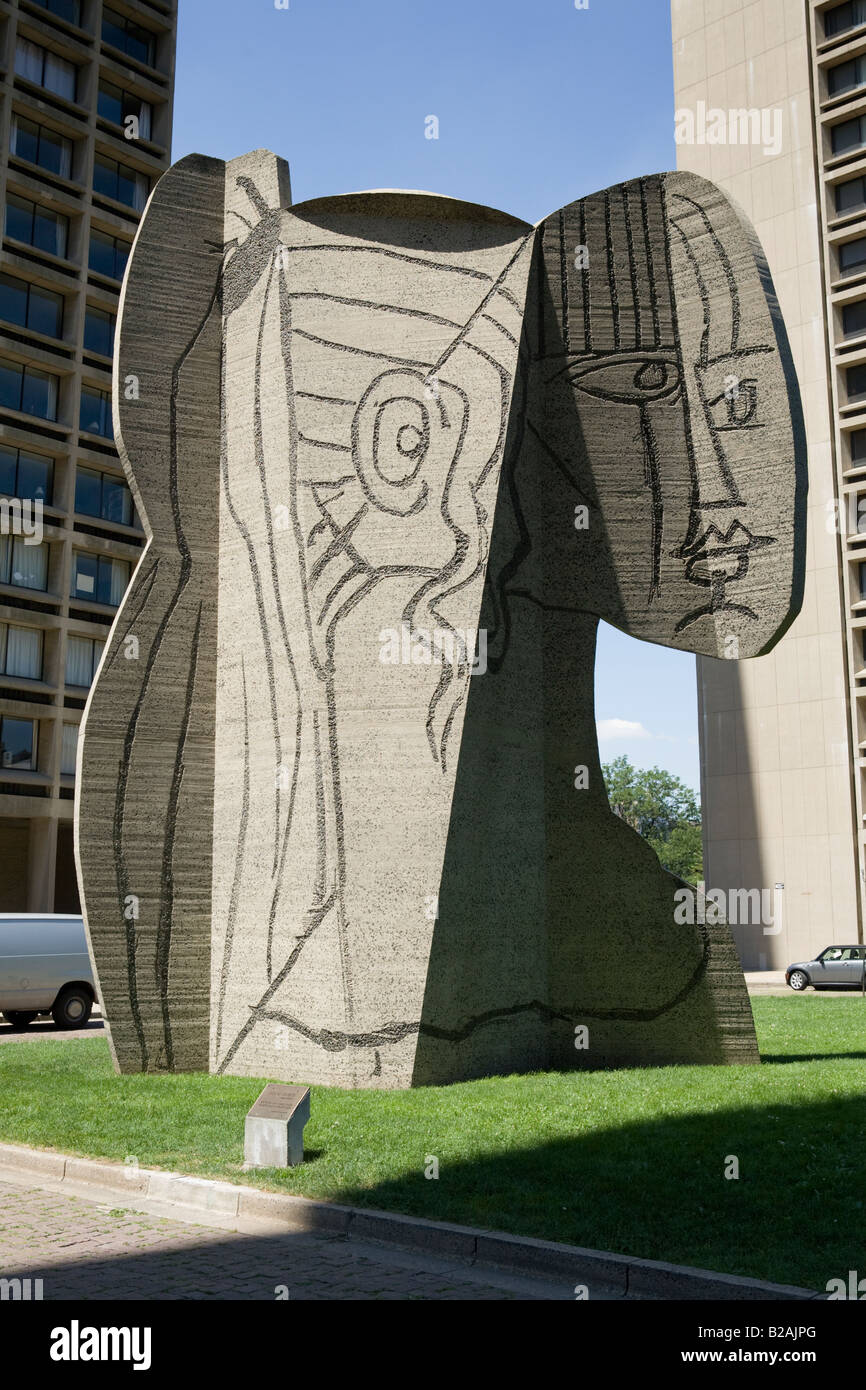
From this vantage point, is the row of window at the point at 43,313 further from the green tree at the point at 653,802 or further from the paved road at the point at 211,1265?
the green tree at the point at 653,802

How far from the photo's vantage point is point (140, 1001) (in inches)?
531

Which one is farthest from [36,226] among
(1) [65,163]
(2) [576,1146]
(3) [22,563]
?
(2) [576,1146]

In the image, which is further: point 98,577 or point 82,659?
point 98,577

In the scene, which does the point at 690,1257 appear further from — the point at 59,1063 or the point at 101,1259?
the point at 59,1063

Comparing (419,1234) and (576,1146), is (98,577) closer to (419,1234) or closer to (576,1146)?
(576,1146)

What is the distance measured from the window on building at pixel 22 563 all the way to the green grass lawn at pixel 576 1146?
2884 cm

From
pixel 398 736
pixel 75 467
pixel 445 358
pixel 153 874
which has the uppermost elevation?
pixel 75 467

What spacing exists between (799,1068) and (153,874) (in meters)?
7.34

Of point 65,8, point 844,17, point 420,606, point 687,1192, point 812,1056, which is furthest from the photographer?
point 844,17

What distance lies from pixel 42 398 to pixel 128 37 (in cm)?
1547

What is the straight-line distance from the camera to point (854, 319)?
45500mm

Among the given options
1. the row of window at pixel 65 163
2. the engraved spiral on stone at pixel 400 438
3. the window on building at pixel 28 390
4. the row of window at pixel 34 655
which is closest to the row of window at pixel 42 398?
the window on building at pixel 28 390

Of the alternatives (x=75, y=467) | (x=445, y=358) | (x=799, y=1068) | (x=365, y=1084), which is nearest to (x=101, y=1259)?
(x=365, y=1084)

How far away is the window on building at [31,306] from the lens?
40.9m
